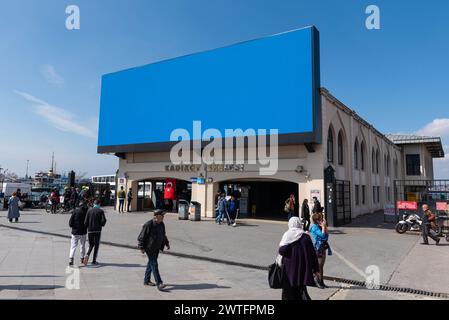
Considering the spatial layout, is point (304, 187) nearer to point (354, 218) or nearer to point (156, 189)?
point (354, 218)

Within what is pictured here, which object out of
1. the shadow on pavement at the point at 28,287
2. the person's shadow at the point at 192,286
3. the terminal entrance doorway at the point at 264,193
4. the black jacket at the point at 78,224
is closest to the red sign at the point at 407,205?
the terminal entrance doorway at the point at 264,193

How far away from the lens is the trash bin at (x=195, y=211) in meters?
21.0

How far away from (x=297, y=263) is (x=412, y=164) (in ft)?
164

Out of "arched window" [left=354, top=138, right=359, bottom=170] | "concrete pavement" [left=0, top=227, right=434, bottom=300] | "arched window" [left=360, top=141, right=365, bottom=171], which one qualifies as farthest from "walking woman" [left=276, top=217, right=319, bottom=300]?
"arched window" [left=360, top=141, right=365, bottom=171]

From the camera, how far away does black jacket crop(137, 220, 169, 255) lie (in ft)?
22.6

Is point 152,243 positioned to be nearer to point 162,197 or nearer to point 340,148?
point 340,148

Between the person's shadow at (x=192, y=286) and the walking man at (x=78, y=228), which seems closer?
the person's shadow at (x=192, y=286)

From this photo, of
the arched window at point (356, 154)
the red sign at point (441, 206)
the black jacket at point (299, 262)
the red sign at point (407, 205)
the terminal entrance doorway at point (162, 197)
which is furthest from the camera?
the terminal entrance doorway at point (162, 197)

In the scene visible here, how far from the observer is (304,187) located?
1939cm

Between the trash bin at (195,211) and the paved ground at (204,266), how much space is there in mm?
5205

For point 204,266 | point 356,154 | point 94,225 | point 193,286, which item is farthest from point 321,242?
point 356,154

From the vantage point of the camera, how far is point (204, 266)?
928cm

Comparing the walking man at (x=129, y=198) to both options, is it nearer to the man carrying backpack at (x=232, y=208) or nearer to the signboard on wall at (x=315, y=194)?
the man carrying backpack at (x=232, y=208)
